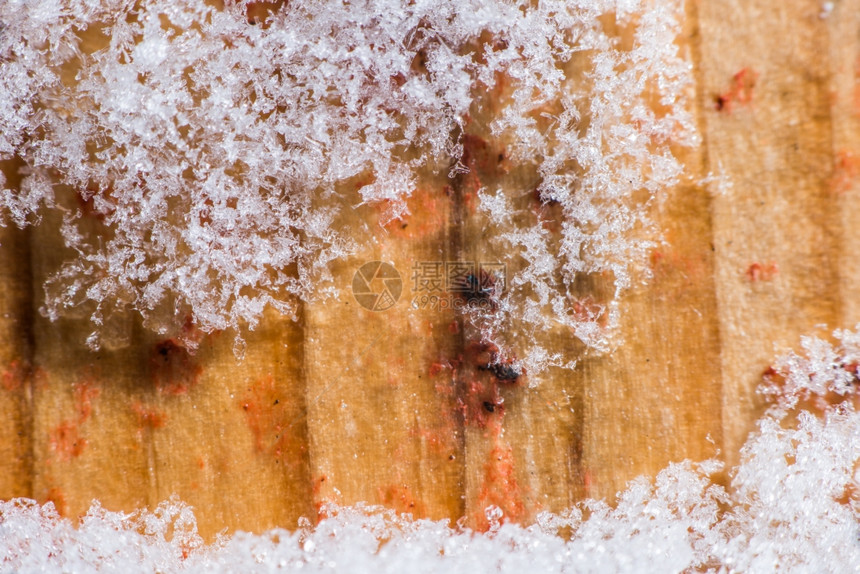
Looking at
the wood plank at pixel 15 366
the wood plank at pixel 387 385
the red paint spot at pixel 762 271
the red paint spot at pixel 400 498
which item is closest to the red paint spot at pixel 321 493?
the wood plank at pixel 387 385

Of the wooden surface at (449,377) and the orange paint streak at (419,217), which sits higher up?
the orange paint streak at (419,217)

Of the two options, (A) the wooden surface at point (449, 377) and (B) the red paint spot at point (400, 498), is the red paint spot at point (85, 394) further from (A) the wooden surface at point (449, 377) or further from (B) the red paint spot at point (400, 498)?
(B) the red paint spot at point (400, 498)

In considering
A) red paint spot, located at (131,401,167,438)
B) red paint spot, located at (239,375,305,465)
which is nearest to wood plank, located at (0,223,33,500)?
red paint spot, located at (131,401,167,438)

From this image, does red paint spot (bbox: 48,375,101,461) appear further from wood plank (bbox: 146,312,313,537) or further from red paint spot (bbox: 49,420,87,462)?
wood plank (bbox: 146,312,313,537)

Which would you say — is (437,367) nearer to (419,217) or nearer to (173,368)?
(419,217)

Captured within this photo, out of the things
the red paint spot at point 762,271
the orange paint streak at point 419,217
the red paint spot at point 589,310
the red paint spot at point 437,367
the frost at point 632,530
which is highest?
the orange paint streak at point 419,217

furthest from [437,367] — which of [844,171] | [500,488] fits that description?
[844,171]

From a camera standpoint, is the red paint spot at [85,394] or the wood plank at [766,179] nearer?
the wood plank at [766,179]
